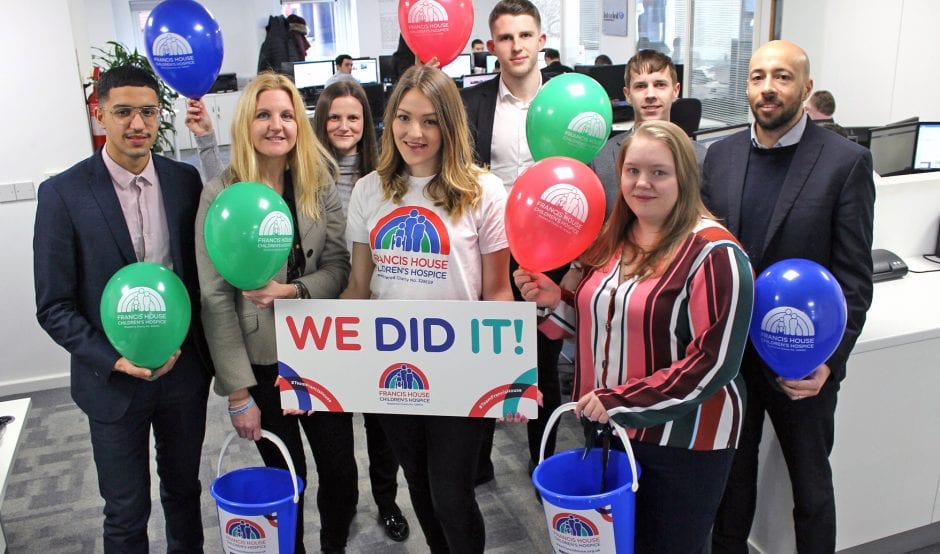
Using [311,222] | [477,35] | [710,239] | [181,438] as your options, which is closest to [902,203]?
[710,239]

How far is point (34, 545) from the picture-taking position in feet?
9.07

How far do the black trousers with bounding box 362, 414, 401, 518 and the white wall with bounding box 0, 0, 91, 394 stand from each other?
7.70 feet

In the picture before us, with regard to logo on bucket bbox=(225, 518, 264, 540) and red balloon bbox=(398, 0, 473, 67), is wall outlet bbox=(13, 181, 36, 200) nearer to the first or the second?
red balloon bbox=(398, 0, 473, 67)

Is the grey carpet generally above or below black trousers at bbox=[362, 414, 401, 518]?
below

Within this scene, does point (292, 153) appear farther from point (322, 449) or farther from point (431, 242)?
point (322, 449)

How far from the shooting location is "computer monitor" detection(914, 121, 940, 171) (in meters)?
4.13

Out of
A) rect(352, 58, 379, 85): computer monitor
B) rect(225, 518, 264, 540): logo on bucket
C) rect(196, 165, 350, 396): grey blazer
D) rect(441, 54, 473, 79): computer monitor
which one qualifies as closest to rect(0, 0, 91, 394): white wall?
rect(196, 165, 350, 396): grey blazer

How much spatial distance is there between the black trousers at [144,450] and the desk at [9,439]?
381mm

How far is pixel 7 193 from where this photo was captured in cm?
382

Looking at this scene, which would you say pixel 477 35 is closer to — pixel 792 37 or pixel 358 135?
pixel 792 37

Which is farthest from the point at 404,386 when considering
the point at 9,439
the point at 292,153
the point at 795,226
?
the point at 9,439

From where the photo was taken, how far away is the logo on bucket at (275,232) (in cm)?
181

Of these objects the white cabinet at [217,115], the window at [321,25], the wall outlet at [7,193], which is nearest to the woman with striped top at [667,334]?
the wall outlet at [7,193]

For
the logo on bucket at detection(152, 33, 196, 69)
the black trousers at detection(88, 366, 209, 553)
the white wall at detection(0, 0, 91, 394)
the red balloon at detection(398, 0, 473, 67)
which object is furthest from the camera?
the white wall at detection(0, 0, 91, 394)
